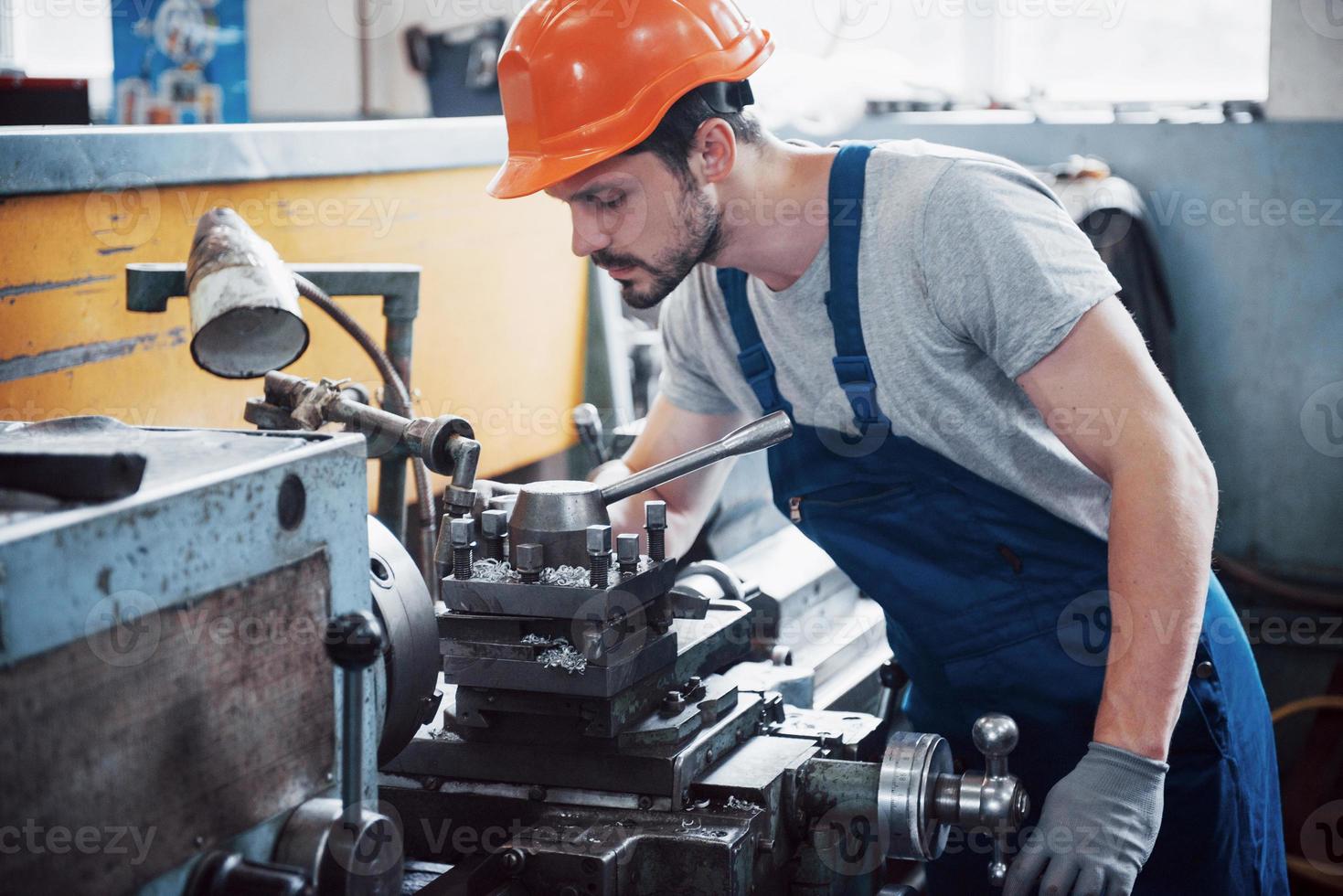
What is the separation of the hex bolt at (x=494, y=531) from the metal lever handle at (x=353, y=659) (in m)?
0.35

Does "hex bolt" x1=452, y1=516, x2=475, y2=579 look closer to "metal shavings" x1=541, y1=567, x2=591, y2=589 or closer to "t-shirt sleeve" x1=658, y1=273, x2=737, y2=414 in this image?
"metal shavings" x1=541, y1=567, x2=591, y2=589

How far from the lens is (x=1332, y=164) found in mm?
2891

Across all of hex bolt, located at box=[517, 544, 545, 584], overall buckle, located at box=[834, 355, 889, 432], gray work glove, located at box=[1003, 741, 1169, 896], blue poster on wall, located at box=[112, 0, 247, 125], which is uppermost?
blue poster on wall, located at box=[112, 0, 247, 125]

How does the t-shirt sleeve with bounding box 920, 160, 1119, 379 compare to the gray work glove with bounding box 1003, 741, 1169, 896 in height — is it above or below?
above

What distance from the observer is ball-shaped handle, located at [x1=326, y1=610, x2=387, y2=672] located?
0.75m

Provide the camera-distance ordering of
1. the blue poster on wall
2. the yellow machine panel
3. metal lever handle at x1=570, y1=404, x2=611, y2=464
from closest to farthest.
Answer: the yellow machine panel < metal lever handle at x1=570, y1=404, x2=611, y2=464 < the blue poster on wall

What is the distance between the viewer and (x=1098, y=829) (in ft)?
3.78

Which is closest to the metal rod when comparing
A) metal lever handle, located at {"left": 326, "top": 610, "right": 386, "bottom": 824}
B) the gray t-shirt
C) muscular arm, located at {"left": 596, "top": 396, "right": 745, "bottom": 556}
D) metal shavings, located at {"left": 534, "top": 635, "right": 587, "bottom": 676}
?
metal lever handle, located at {"left": 326, "top": 610, "right": 386, "bottom": 824}

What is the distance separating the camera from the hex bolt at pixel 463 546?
1071 millimetres

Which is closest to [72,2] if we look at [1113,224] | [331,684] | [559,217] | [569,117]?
[559,217]

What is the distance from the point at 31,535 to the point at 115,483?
6 centimetres

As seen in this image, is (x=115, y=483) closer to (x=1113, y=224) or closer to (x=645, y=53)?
(x=645, y=53)

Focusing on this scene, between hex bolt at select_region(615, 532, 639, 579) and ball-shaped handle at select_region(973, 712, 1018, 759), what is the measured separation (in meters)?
0.30

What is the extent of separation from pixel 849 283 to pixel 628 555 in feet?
1.48
